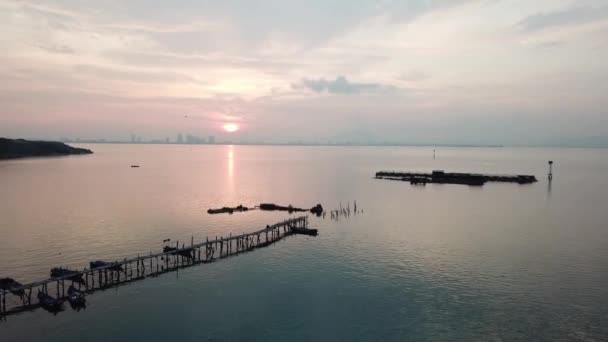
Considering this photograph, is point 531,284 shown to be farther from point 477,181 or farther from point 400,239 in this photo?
point 477,181

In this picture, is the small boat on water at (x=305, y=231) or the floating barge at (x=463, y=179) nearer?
the small boat on water at (x=305, y=231)

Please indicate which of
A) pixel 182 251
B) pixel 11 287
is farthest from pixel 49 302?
pixel 182 251

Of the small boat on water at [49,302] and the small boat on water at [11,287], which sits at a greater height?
A: the small boat on water at [11,287]

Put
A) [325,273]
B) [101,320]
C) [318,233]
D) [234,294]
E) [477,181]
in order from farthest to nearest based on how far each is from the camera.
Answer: [477,181] → [318,233] → [325,273] → [234,294] → [101,320]

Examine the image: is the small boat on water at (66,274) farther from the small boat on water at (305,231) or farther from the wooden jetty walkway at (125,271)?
the small boat on water at (305,231)

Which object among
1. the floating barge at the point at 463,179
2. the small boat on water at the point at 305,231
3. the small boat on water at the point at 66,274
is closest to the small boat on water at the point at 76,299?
the small boat on water at the point at 66,274

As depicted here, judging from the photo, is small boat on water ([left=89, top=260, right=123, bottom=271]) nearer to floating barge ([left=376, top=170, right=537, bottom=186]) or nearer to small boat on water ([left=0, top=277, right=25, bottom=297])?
small boat on water ([left=0, top=277, right=25, bottom=297])

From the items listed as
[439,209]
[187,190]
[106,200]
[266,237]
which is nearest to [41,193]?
[106,200]
